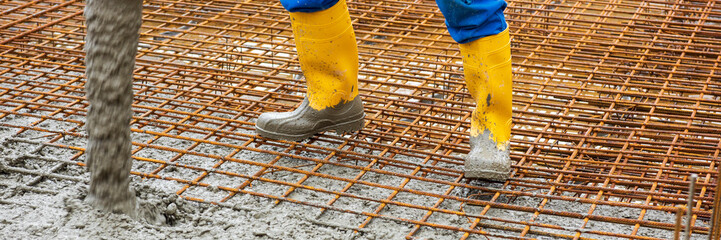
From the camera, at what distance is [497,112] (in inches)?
97.8

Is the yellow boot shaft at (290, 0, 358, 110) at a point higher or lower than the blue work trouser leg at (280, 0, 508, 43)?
lower

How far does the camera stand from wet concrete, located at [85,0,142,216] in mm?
1957

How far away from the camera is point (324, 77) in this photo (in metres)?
2.70

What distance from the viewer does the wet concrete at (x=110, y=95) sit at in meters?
1.96

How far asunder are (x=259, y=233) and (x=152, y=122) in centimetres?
93

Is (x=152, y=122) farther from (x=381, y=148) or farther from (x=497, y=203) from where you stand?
(x=497, y=203)

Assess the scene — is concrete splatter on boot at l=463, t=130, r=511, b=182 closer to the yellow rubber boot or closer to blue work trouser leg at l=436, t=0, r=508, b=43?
the yellow rubber boot

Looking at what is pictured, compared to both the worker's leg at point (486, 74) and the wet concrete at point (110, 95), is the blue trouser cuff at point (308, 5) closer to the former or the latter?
the worker's leg at point (486, 74)

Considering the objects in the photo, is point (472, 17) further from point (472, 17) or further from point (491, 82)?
point (491, 82)

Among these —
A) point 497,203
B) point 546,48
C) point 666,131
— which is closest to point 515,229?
point 497,203

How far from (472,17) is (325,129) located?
671mm

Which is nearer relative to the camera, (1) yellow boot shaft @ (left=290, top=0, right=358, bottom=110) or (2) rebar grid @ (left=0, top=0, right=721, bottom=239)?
(2) rebar grid @ (left=0, top=0, right=721, bottom=239)

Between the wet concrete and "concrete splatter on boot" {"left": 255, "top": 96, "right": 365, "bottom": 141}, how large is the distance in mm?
634

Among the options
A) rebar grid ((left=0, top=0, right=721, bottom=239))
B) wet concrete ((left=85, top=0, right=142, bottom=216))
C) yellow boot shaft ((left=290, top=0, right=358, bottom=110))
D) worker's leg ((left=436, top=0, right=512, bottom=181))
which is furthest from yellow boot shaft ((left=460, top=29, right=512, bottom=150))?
wet concrete ((left=85, top=0, right=142, bottom=216))
